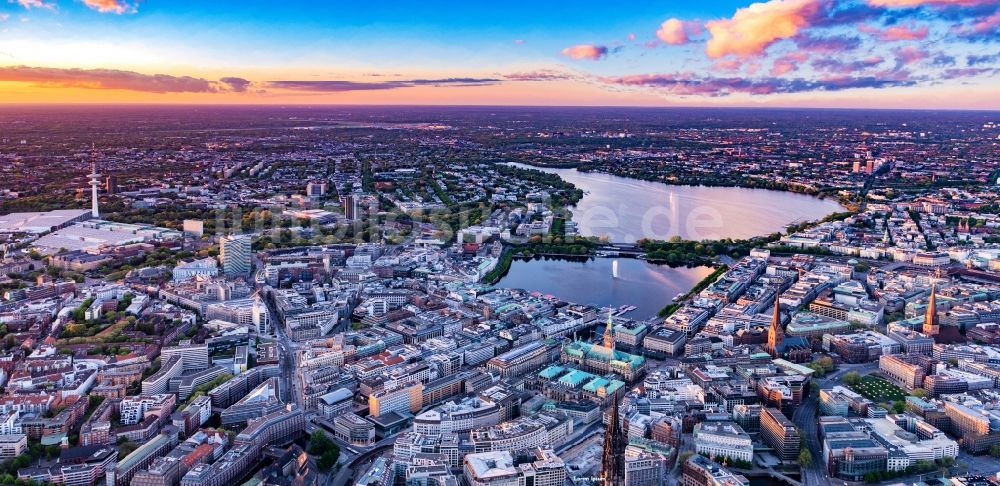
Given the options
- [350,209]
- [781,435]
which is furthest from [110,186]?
[781,435]

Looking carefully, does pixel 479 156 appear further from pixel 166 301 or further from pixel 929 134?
pixel 929 134

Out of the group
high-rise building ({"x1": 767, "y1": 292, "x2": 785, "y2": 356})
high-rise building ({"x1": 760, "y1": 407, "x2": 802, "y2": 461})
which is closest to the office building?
high-rise building ({"x1": 760, "y1": 407, "x2": 802, "y2": 461})

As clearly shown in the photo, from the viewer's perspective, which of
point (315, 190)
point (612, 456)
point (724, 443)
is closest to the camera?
point (612, 456)

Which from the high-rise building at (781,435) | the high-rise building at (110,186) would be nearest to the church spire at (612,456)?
the high-rise building at (781,435)

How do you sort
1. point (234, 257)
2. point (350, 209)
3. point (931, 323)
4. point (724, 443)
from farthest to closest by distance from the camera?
1. point (350, 209)
2. point (234, 257)
3. point (931, 323)
4. point (724, 443)

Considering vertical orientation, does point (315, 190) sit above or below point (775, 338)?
above

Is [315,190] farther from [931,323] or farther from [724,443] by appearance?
[724,443]
